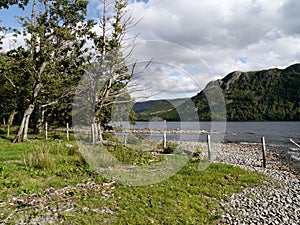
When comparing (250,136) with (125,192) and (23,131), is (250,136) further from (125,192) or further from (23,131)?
(125,192)

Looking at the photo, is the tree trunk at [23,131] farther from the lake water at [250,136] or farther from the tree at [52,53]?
the lake water at [250,136]

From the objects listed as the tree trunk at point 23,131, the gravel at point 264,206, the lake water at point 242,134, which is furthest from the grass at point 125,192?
the lake water at point 242,134

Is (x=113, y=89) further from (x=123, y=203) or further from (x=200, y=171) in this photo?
(x=123, y=203)

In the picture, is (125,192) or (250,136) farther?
(250,136)

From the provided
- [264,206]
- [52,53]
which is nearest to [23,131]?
[52,53]

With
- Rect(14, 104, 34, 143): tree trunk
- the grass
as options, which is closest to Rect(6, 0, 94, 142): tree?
Rect(14, 104, 34, 143): tree trunk

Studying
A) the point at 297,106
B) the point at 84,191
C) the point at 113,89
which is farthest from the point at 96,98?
the point at 297,106

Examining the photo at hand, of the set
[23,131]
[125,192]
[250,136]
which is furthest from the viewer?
[250,136]

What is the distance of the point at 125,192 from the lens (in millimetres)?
8984

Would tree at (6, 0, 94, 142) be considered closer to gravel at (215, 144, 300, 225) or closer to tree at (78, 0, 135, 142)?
tree at (78, 0, 135, 142)

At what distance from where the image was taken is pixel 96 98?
25.3 m

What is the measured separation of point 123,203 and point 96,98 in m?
18.2

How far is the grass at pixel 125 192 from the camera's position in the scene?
729 centimetres

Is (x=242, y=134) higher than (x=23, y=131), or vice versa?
(x=23, y=131)
